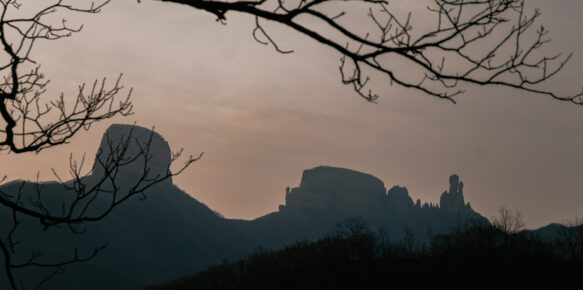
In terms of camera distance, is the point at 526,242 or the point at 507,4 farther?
the point at 526,242

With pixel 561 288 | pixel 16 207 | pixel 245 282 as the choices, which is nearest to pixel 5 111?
pixel 16 207

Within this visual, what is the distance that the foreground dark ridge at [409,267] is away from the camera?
56.8m

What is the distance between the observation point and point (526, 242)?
7594 cm

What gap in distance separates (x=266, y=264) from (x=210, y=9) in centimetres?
7641

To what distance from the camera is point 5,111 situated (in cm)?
504

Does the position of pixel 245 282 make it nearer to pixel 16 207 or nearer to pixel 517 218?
pixel 517 218

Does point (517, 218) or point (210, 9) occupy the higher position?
point (517, 218)

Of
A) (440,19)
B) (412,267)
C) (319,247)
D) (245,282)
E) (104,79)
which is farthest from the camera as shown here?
(319,247)

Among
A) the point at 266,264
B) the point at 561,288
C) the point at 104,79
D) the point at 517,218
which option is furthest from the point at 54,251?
the point at 104,79

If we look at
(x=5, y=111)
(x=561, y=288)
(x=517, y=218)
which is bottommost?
(x=561, y=288)

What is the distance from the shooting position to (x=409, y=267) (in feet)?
211

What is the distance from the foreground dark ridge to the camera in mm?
56844

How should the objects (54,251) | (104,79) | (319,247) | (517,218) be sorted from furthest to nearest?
1. (54,251)
2. (517,218)
3. (319,247)
4. (104,79)

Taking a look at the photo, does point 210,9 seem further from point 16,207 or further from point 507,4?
point 507,4
